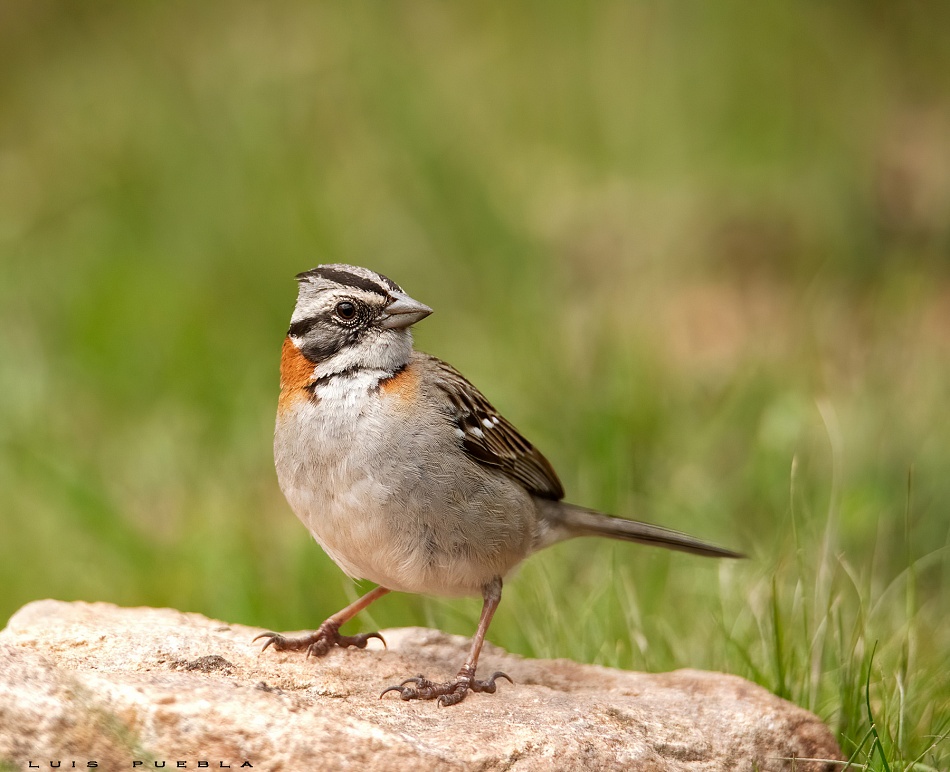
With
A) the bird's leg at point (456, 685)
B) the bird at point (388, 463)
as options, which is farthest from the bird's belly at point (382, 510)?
the bird's leg at point (456, 685)

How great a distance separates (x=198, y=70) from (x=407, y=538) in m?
8.54

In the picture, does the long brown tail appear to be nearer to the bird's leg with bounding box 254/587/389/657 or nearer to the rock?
the rock

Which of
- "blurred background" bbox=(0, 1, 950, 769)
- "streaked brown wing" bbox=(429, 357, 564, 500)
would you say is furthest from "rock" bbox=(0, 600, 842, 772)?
"streaked brown wing" bbox=(429, 357, 564, 500)

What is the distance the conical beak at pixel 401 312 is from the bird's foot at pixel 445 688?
1161 mm

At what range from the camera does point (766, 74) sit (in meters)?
10.6

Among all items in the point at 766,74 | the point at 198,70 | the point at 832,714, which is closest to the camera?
the point at 832,714

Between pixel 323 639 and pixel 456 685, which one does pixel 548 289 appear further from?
pixel 456 685

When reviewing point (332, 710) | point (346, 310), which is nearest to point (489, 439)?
point (346, 310)

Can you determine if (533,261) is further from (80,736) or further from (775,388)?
(80,736)

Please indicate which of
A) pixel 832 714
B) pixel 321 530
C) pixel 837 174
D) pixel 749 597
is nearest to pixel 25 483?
pixel 321 530

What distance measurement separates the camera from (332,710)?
10.8ft

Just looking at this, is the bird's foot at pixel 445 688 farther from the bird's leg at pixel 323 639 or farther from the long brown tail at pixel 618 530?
the long brown tail at pixel 618 530

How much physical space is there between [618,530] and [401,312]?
1387 millimetres

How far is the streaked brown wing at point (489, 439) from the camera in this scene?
4.22 metres
